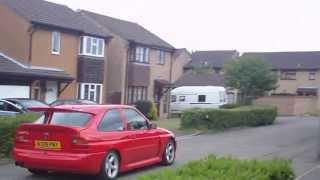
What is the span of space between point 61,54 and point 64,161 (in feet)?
80.1

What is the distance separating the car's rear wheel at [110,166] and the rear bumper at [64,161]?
0.18m

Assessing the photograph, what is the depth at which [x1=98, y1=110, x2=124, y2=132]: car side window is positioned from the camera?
12.1 m

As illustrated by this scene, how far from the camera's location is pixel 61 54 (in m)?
35.1

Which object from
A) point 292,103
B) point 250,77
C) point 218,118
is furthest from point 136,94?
point 292,103

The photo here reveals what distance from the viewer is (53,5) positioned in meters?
38.3

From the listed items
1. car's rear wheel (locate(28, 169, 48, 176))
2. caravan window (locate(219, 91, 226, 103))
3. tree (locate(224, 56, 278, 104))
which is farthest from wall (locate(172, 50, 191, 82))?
car's rear wheel (locate(28, 169, 48, 176))

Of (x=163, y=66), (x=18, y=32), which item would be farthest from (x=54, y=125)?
(x=163, y=66)

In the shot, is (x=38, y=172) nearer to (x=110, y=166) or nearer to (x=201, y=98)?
(x=110, y=166)

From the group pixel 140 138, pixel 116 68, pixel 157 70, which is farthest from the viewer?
pixel 157 70

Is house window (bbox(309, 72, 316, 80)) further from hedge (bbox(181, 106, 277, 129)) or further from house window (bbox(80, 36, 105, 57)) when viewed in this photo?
hedge (bbox(181, 106, 277, 129))

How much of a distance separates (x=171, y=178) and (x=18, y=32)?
27.6m

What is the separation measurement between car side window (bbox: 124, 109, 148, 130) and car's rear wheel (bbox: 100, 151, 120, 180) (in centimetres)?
100

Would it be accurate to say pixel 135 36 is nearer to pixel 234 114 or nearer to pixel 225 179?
pixel 234 114

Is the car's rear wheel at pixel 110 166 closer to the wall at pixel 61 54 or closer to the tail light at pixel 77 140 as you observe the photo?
the tail light at pixel 77 140
